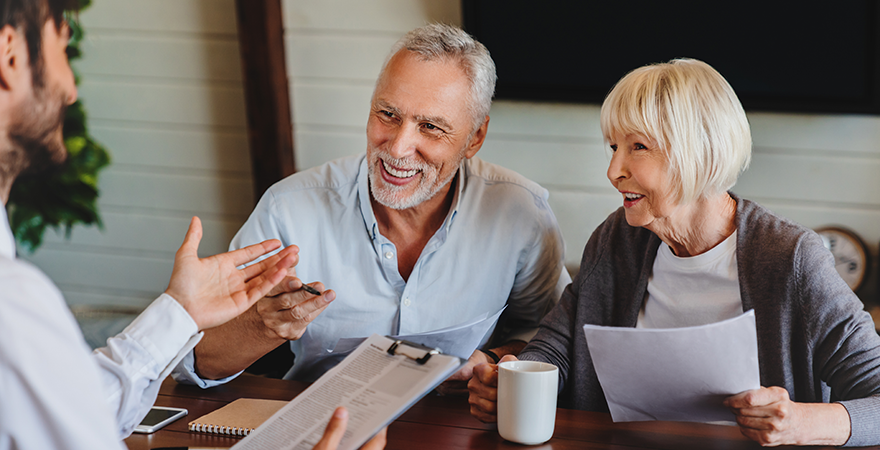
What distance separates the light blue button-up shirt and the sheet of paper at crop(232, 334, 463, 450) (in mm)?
459

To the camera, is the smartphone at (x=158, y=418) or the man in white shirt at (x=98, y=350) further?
the smartphone at (x=158, y=418)

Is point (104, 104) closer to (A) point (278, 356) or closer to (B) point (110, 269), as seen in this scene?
(B) point (110, 269)

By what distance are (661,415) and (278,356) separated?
84cm

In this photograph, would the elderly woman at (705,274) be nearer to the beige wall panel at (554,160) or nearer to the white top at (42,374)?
the white top at (42,374)

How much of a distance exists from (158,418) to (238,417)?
13 centimetres

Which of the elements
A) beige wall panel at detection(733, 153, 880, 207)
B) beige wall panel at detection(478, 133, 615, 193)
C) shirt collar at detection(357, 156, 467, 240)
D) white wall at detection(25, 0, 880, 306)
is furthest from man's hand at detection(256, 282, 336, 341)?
beige wall panel at detection(733, 153, 880, 207)

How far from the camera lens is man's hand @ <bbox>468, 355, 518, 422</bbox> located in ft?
3.56

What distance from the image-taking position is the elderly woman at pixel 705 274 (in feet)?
3.57

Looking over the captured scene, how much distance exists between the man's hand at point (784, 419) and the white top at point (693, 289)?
28cm

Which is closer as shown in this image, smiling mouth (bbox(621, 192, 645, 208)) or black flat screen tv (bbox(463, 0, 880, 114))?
smiling mouth (bbox(621, 192, 645, 208))

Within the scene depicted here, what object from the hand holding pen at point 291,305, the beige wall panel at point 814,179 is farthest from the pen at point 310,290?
the beige wall panel at point 814,179

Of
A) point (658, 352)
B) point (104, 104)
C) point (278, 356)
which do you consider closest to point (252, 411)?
point (278, 356)

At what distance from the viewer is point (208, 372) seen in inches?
48.7

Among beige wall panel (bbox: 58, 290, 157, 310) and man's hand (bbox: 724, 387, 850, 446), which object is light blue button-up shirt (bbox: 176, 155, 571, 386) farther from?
beige wall panel (bbox: 58, 290, 157, 310)
